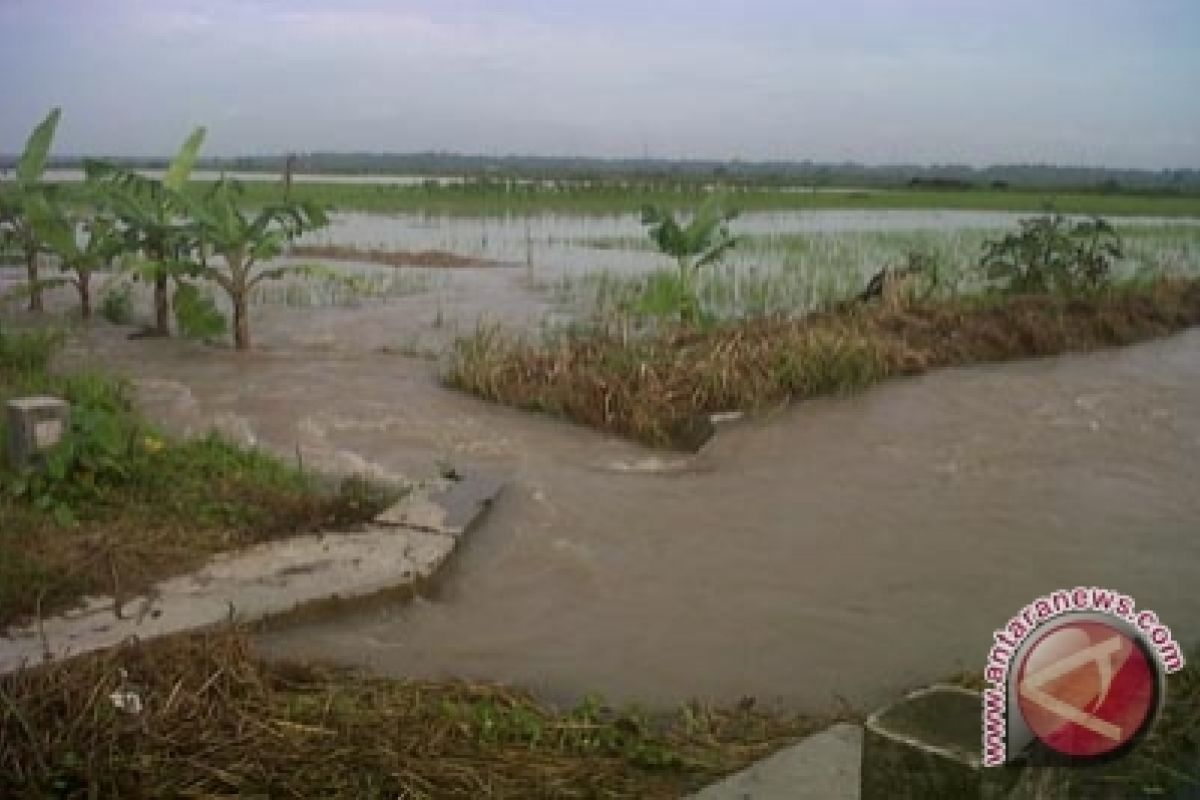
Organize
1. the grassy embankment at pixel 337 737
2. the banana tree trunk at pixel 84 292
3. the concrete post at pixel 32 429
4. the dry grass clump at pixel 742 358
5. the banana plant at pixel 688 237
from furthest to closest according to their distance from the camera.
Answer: the banana tree trunk at pixel 84 292, the banana plant at pixel 688 237, the dry grass clump at pixel 742 358, the concrete post at pixel 32 429, the grassy embankment at pixel 337 737

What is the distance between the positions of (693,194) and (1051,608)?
3963cm

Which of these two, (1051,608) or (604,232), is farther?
(604,232)

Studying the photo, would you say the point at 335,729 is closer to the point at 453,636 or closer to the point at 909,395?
the point at 453,636

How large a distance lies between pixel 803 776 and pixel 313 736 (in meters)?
1.36

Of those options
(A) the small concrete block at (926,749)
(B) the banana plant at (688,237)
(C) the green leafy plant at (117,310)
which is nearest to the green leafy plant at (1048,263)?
(B) the banana plant at (688,237)

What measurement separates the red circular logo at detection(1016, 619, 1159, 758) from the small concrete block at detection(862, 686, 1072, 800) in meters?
0.68

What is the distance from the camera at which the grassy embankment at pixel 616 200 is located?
34.4m

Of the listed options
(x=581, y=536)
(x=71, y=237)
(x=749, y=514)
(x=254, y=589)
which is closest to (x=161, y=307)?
(x=71, y=237)

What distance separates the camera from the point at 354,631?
449cm

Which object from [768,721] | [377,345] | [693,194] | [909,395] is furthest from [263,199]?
[768,721]

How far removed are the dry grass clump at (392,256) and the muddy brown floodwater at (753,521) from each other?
8.70 m

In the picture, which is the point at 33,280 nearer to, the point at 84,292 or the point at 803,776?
the point at 84,292

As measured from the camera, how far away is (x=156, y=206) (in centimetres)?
1040

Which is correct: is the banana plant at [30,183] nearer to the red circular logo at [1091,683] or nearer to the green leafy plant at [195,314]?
the green leafy plant at [195,314]
